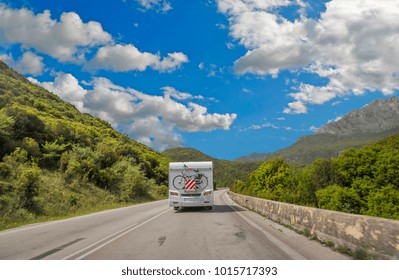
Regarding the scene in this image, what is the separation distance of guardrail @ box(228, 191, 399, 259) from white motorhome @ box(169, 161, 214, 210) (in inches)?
369

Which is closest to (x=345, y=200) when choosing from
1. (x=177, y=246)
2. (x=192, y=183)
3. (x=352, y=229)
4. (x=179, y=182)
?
(x=192, y=183)

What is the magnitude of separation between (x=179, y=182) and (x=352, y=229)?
557 inches

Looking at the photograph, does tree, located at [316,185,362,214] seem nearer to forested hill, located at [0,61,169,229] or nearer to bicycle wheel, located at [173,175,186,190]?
forested hill, located at [0,61,169,229]

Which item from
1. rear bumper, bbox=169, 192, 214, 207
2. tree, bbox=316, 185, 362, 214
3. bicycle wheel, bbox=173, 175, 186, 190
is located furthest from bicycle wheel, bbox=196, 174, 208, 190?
tree, bbox=316, 185, 362, 214

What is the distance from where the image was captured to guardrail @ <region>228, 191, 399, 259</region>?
554cm

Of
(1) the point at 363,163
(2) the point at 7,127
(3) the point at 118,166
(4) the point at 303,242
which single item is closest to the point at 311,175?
(1) the point at 363,163

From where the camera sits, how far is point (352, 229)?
675 cm

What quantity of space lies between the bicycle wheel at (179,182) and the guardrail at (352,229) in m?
9.80

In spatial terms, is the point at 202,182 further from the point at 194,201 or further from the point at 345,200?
the point at 345,200

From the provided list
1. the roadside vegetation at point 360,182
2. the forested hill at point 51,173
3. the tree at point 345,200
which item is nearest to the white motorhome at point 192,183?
the forested hill at point 51,173

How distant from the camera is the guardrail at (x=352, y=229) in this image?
18.2ft

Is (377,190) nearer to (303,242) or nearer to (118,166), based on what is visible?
(118,166)

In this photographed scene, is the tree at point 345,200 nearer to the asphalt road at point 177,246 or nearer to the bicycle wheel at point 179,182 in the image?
the bicycle wheel at point 179,182
